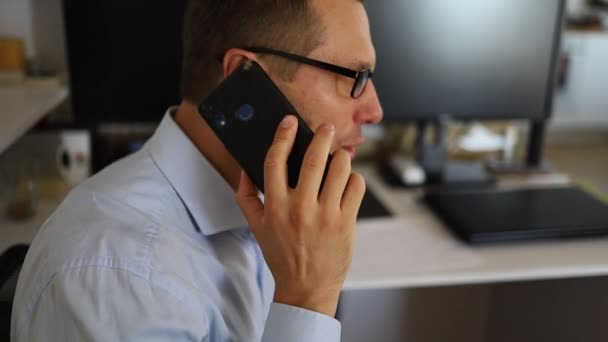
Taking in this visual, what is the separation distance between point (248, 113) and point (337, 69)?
14cm

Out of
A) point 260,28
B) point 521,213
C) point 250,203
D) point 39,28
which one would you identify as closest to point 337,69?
point 260,28

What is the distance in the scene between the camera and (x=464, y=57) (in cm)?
149

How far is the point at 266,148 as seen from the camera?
796 mm

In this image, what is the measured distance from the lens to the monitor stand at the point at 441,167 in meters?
1.55

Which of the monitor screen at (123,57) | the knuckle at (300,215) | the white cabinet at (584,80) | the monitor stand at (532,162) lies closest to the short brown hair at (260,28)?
the knuckle at (300,215)

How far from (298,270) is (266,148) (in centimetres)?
18

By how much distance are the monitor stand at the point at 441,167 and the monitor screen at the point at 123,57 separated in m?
0.64

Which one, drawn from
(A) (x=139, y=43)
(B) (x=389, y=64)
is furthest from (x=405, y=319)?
(A) (x=139, y=43)

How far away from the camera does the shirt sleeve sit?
60cm

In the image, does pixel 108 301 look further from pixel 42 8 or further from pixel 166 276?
pixel 42 8

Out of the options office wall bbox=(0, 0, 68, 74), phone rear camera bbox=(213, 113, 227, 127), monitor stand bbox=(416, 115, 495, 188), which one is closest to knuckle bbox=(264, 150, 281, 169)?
phone rear camera bbox=(213, 113, 227, 127)

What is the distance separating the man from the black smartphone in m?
0.03

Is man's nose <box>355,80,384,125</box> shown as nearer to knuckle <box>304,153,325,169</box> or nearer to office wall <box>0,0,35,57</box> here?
knuckle <box>304,153,325,169</box>

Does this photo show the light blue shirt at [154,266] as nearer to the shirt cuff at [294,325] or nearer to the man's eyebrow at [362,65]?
the shirt cuff at [294,325]
